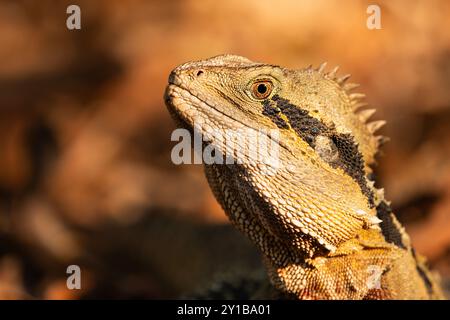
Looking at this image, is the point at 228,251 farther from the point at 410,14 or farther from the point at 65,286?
the point at 410,14

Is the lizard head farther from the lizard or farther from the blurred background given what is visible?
the blurred background

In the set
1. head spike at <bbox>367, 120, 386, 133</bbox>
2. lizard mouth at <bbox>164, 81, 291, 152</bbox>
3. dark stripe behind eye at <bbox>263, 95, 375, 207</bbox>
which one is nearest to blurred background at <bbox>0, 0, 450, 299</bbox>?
head spike at <bbox>367, 120, 386, 133</bbox>

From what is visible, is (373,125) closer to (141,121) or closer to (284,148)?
(284,148)

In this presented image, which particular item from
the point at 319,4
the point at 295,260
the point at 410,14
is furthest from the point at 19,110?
the point at 295,260

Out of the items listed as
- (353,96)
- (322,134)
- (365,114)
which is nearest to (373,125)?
(365,114)

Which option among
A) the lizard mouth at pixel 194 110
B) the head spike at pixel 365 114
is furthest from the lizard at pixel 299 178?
the head spike at pixel 365 114

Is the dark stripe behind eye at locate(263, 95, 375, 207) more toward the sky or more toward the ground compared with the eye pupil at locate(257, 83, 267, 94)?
more toward the ground
